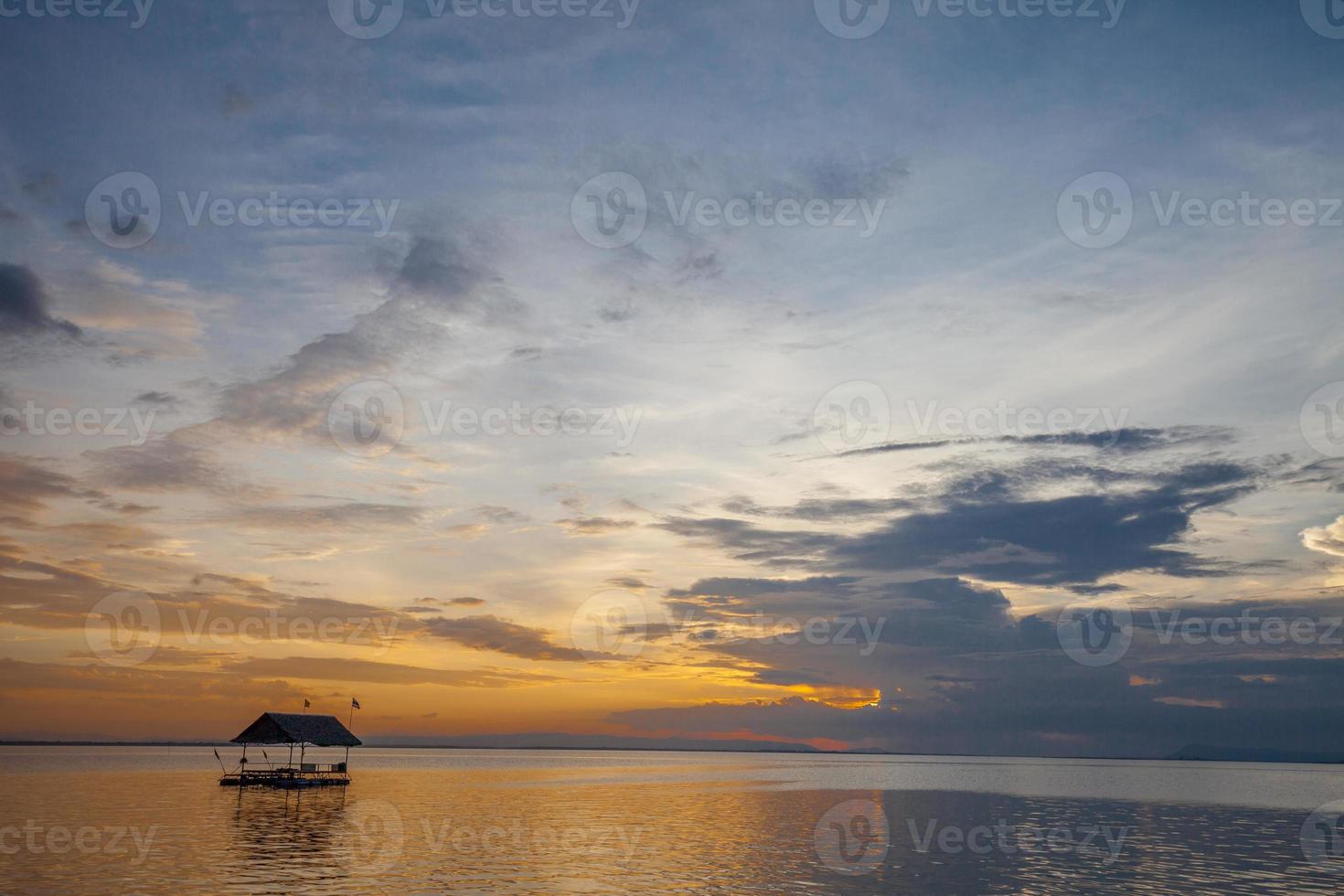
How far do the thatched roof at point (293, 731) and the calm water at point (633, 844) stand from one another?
4985 millimetres

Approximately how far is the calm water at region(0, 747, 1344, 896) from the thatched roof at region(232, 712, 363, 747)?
4985 mm

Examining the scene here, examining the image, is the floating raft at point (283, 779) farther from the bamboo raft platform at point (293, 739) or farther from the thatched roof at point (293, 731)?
the thatched roof at point (293, 731)

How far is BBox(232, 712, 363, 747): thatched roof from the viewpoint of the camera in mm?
81062

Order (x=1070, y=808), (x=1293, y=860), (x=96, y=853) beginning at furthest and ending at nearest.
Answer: (x=1070, y=808)
(x=1293, y=860)
(x=96, y=853)

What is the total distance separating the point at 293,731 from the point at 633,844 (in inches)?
1629

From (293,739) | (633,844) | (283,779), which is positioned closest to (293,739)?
(293,739)

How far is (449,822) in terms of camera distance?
64.7 meters

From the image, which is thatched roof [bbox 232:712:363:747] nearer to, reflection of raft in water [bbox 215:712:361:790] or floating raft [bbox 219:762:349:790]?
reflection of raft in water [bbox 215:712:361:790]

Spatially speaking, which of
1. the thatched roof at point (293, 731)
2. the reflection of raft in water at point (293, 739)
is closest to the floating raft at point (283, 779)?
the reflection of raft in water at point (293, 739)

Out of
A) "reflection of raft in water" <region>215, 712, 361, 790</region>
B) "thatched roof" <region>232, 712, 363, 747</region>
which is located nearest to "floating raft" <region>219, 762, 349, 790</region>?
"reflection of raft in water" <region>215, 712, 361, 790</region>

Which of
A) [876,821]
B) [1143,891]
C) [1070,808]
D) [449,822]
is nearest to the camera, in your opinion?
[1143,891]

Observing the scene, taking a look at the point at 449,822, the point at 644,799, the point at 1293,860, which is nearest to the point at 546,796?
the point at 644,799

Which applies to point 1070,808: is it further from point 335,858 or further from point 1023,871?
point 335,858

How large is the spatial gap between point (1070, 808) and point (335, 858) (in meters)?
71.8
